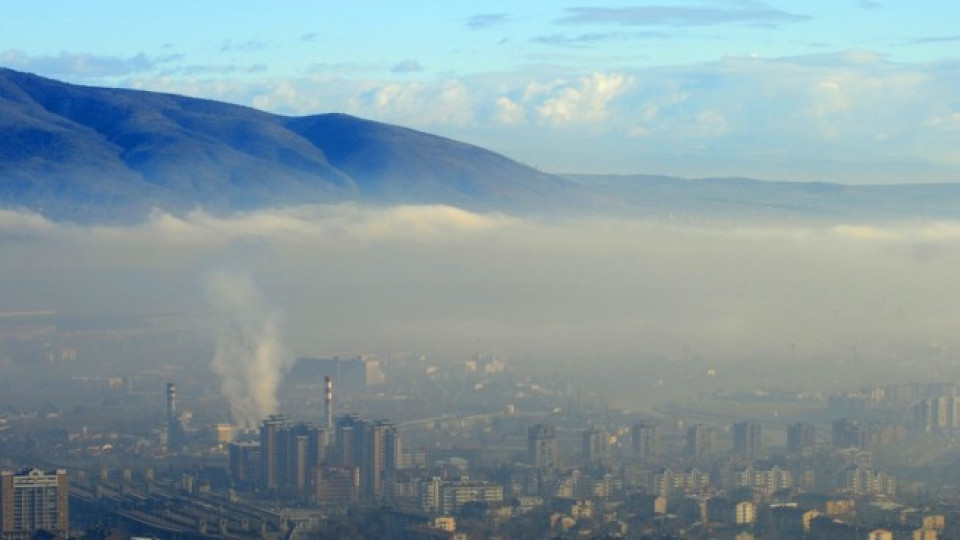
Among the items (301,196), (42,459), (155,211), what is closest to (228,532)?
(42,459)

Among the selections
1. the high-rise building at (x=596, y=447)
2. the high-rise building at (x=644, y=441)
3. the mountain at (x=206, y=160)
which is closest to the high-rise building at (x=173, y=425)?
the high-rise building at (x=596, y=447)

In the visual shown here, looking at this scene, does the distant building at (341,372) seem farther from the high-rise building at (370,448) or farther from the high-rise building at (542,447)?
the high-rise building at (370,448)

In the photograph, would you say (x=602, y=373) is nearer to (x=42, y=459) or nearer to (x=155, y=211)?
(x=42, y=459)

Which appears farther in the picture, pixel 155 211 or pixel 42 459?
pixel 155 211

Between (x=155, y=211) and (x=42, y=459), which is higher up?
(x=155, y=211)

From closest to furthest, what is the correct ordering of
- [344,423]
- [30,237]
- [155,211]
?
[344,423], [30,237], [155,211]

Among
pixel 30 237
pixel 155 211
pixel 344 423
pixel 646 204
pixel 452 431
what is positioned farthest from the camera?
pixel 646 204
